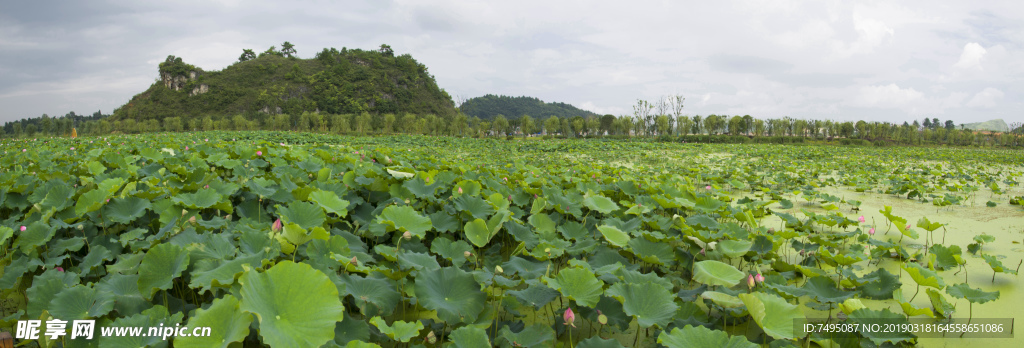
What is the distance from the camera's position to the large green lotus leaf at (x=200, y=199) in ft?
7.30

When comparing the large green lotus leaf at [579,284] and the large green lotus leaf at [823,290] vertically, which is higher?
the large green lotus leaf at [579,284]

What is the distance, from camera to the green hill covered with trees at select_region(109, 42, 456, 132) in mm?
64750

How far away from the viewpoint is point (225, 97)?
66188 mm

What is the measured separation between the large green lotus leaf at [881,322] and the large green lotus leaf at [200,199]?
3054 mm

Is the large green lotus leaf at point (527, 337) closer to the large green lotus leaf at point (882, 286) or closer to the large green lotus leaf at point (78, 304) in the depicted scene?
the large green lotus leaf at point (78, 304)

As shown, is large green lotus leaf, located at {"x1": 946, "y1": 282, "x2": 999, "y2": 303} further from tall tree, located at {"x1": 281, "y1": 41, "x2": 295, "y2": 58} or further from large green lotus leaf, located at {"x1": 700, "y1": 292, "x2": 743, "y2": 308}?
tall tree, located at {"x1": 281, "y1": 41, "x2": 295, "y2": 58}

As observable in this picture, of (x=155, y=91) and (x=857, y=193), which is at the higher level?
(x=155, y=91)

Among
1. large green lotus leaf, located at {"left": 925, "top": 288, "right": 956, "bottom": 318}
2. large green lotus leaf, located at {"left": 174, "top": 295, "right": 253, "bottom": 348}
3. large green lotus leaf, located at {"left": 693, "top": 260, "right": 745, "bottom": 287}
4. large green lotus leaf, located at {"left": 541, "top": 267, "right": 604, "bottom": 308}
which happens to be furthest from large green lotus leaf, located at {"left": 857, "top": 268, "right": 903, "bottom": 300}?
large green lotus leaf, located at {"left": 174, "top": 295, "right": 253, "bottom": 348}

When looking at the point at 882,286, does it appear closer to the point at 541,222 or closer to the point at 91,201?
the point at 541,222

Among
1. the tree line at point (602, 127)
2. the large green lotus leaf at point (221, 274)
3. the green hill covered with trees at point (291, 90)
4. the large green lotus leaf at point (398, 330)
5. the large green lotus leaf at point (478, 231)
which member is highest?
the green hill covered with trees at point (291, 90)

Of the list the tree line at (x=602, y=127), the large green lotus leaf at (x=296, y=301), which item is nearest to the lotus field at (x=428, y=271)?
the large green lotus leaf at (x=296, y=301)

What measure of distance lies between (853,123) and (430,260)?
66834mm

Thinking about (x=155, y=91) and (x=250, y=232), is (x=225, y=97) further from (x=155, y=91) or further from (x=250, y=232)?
(x=250, y=232)

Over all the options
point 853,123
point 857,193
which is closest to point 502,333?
point 857,193
